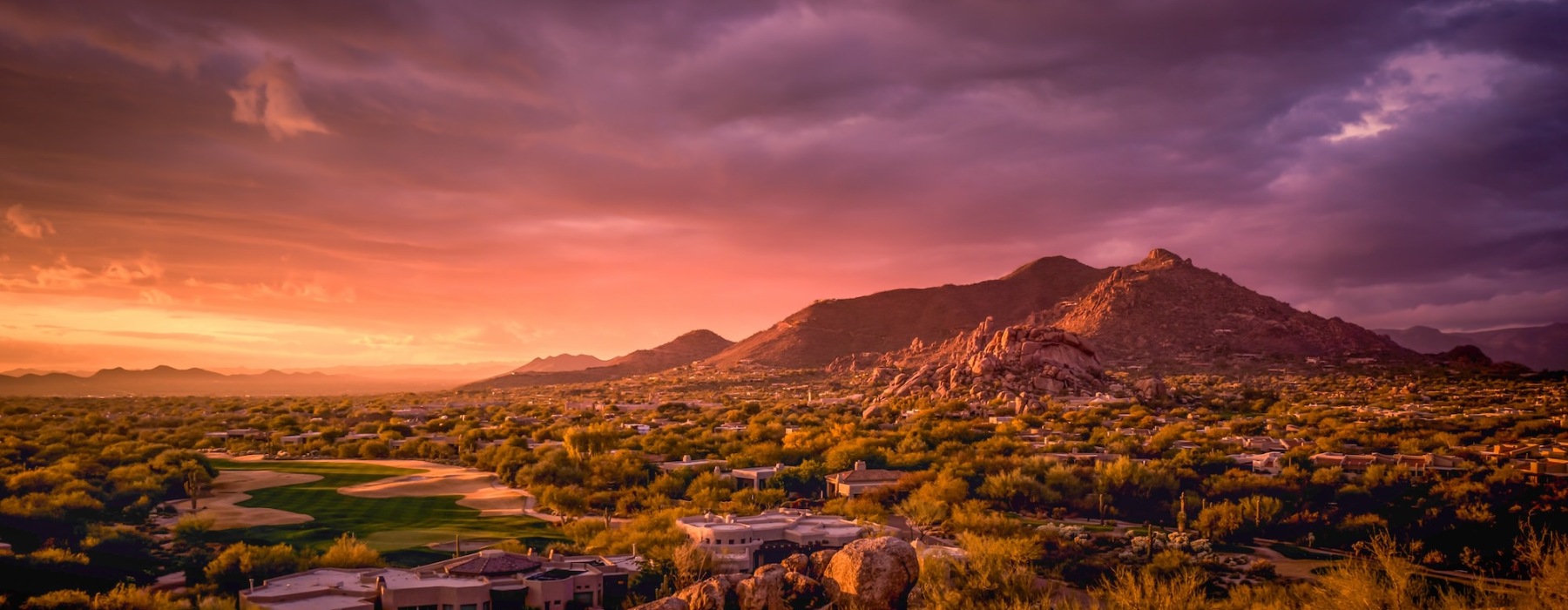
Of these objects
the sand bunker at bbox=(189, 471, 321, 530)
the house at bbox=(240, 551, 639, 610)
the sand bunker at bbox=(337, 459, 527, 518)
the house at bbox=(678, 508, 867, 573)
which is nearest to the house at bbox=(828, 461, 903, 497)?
the house at bbox=(678, 508, 867, 573)

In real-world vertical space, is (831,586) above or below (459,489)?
below

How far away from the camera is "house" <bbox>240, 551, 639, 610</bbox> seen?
19891 millimetres

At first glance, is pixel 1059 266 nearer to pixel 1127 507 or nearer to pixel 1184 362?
pixel 1184 362

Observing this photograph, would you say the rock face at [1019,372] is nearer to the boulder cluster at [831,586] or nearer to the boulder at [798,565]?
the boulder at [798,565]

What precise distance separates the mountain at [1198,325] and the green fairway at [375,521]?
86069 millimetres

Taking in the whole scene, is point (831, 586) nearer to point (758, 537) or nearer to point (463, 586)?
point (758, 537)

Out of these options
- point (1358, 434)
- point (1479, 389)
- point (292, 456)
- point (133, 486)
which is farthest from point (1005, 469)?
point (1479, 389)

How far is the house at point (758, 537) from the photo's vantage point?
82.0ft

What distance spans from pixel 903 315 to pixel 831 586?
164 m

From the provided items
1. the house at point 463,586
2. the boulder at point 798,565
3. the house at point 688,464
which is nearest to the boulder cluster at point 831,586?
the boulder at point 798,565

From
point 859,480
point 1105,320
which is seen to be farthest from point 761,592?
point 1105,320

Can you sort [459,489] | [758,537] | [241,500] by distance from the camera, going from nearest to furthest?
[758,537], [241,500], [459,489]

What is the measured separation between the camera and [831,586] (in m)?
21.5

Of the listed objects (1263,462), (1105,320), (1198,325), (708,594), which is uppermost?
(1105,320)
